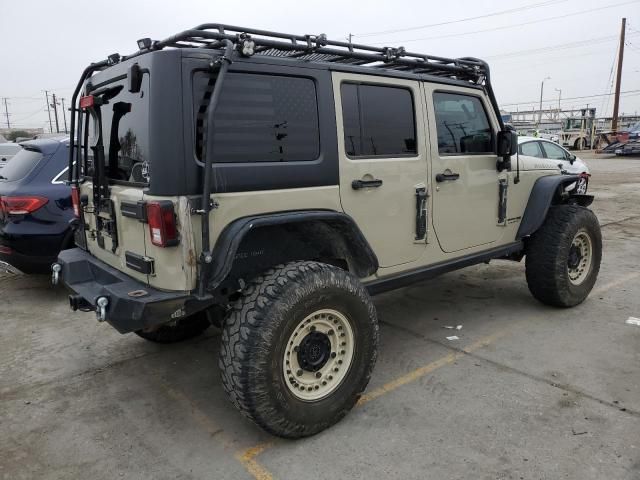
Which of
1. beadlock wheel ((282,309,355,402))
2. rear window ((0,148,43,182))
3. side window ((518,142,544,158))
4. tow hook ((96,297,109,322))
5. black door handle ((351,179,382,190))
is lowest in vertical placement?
beadlock wheel ((282,309,355,402))

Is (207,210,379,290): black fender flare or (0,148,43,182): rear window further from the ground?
(0,148,43,182): rear window

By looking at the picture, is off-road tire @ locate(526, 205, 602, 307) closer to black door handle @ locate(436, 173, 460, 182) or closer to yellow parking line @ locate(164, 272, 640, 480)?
yellow parking line @ locate(164, 272, 640, 480)

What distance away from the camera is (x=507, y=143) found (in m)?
4.25

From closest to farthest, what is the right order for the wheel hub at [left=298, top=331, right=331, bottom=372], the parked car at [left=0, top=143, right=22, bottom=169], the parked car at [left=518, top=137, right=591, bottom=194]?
the wheel hub at [left=298, top=331, right=331, bottom=372] < the parked car at [left=518, top=137, right=591, bottom=194] < the parked car at [left=0, top=143, right=22, bottom=169]

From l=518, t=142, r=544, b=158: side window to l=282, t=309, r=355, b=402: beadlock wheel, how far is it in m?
9.45

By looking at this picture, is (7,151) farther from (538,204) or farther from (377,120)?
(538,204)

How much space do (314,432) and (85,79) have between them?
291 cm

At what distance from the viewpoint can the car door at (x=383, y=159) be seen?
3234mm

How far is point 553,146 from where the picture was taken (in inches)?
480

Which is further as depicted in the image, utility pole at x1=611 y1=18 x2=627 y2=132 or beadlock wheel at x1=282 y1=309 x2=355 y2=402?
utility pole at x1=611 y1=18 x2=627 y2=132

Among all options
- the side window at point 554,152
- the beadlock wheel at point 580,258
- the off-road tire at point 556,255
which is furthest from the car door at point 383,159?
the side window at point 554,152

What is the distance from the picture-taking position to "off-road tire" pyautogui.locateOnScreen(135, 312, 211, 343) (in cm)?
416

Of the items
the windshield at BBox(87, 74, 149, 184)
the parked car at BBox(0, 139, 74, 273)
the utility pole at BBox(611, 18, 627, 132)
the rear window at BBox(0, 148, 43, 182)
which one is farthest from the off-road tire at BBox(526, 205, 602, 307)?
the utility pole at BBox(611, 18, 627, 132)

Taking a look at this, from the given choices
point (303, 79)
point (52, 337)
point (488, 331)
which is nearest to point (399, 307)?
point (488, 331)
